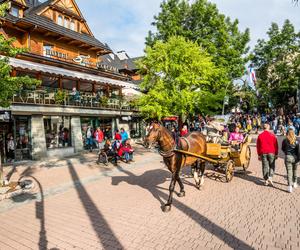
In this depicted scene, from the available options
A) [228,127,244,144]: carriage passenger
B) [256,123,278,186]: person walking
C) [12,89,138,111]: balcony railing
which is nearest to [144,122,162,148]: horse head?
[256,123,278,186]: person walking

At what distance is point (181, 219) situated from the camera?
6754 millimetres

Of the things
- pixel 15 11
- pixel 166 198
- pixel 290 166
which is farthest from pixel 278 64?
pixel 166 198

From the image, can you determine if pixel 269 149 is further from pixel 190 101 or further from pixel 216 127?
pixel 190 101

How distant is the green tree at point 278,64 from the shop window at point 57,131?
3097 cm

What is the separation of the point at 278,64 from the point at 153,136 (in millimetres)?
39257

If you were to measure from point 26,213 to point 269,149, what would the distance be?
7690mm

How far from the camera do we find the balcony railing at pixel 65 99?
60.5 feet

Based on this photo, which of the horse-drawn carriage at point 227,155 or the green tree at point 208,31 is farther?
the green tree at point 208,31

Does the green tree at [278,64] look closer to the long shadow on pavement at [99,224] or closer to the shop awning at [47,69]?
the shop awning at [47,69]

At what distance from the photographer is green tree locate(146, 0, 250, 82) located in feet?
102

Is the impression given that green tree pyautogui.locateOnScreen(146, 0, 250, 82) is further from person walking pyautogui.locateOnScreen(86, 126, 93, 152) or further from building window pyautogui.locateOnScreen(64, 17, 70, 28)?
person walking pyautogui.locateOnScreen(86, 126, 93, 152)

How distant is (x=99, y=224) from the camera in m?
6.64

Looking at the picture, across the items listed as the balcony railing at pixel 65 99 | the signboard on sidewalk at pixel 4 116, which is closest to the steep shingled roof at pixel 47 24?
the balcony railing at pixel 65 99

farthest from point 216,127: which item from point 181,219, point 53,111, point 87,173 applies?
point 53,111
